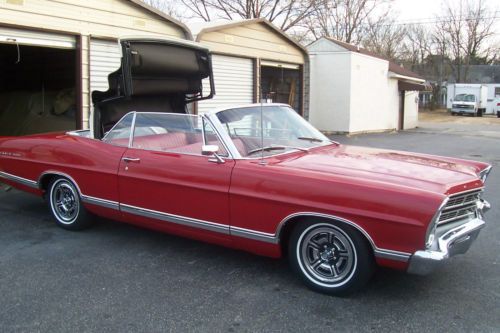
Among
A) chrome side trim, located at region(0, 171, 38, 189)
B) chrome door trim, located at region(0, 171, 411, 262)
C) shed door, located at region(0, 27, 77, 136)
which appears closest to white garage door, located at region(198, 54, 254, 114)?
shed door, located at region(0, 27, 77, 136)

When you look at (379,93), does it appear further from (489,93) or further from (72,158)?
(489,93)

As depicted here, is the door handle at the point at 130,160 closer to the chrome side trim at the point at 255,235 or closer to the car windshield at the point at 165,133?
the car windshield at the point at 165,133

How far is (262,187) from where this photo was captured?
13.1ft

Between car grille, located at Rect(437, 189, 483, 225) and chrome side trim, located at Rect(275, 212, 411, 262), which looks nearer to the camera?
chrome side trim, located at Rect(275, 212, 411, 262)

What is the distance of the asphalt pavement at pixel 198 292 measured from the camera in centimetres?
340

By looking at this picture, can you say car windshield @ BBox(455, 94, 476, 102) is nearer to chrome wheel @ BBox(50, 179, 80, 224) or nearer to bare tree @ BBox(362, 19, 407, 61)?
bare tree @ BBox(362, 19, 407, 61)

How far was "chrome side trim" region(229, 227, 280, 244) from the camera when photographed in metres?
3.97

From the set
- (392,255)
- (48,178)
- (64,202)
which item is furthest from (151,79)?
(392,255)

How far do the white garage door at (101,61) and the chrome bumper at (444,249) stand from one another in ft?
24.4

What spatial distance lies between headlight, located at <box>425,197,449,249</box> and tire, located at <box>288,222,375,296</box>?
0.43 meters

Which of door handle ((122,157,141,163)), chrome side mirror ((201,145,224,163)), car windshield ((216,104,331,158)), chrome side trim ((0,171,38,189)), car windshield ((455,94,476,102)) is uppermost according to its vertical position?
car windshield ((455,94,476,102))

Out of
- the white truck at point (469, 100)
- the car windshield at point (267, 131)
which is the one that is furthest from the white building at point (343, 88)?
the white truck at point (469, 100)

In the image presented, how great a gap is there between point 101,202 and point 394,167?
9.65 feet

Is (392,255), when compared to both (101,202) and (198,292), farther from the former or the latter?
(101,202)
